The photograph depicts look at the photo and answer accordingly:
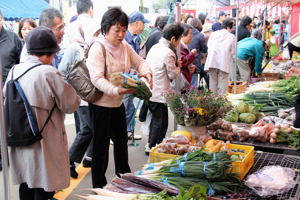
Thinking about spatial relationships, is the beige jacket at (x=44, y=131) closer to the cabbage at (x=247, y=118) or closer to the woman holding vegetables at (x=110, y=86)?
the woman holding vegetables at (x=110, y=86)

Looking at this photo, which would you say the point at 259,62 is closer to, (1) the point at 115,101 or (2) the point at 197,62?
(2) the point at 197,62

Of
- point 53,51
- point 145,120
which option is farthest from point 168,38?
point 53,51

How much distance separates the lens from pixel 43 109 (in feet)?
9.14

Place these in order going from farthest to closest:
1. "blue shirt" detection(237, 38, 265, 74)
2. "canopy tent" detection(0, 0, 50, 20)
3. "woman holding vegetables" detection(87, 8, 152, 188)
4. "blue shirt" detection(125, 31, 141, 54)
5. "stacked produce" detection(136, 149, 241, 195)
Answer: "canopy tent" detection(0, 0, 50, 20) → "blue shirt" detection(237, 38, 265, 74) → "blue shirt" detection(125, 31, 141, 54) → "woman holding vegetables" detection(87, 8, 152, 188) → "stacked produce" detection(136, 149, 241, 195)

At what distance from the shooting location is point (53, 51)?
112 inches

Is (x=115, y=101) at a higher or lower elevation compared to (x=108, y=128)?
higher

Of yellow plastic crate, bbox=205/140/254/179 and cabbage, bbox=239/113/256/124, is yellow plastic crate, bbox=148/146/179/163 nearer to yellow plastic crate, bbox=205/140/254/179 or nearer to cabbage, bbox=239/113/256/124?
yellow plastic crate, bbox=205/140/254/179

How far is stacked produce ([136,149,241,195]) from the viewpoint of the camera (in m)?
2.23

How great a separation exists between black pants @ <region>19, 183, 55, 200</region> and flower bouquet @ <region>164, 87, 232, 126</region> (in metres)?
1.29

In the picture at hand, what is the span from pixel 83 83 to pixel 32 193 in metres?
1.10

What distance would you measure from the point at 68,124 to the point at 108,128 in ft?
12.6

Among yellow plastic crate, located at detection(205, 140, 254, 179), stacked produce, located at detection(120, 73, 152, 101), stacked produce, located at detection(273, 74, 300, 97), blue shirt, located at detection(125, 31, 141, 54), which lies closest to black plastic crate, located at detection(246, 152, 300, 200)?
yellow plastic crate, located at detection(205, 140, 254, 179)

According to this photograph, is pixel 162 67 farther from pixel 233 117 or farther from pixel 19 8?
pixel 19 8

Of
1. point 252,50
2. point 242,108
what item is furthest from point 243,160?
point 252,50
